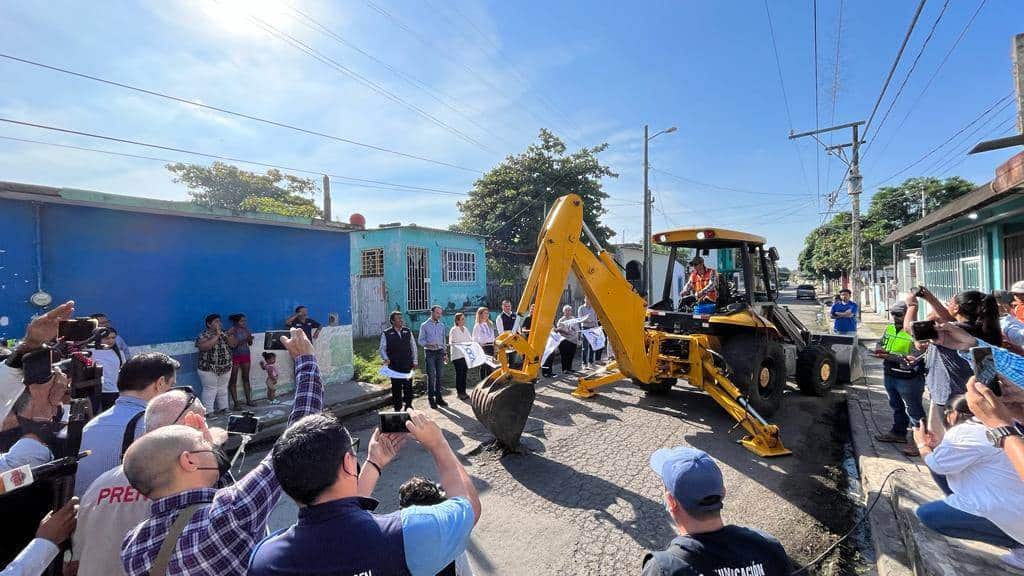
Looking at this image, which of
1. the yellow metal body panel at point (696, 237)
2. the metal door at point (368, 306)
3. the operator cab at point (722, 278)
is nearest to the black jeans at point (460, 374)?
the operator cab at point (722, 278)

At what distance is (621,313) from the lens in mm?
5766

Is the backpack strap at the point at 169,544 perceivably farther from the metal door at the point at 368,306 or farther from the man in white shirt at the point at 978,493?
the metal door at the point at 368,306

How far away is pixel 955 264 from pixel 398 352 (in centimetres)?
1265

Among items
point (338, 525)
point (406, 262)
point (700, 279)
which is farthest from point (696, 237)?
point (406, 262)

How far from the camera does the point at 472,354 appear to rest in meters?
7.48

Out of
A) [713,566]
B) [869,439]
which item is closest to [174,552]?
[713,566]

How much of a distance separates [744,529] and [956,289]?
1275cm

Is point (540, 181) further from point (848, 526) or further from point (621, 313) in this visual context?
point (848, 526)

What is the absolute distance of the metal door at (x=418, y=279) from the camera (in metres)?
15.2

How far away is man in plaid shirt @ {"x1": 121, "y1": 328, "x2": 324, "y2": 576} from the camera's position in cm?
147

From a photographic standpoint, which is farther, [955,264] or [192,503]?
[955,264]

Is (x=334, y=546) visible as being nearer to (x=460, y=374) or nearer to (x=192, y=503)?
(x=192, y=503)

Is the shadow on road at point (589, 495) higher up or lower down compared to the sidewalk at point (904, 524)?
lower down

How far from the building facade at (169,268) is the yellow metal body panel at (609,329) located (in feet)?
17.6
